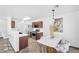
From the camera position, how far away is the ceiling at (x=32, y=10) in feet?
5.64

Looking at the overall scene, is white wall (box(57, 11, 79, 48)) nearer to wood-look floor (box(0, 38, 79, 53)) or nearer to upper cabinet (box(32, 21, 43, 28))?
wood-look floor (box(0, 38, 79, 53))

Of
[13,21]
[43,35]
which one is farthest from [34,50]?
[13,21]

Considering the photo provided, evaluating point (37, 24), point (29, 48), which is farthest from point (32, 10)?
point (29, 48)

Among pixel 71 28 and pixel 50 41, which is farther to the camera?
pixel 50 41

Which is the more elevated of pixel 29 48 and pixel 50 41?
pixel 50 41

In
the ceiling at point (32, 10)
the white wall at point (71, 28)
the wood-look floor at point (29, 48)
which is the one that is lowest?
the wood-look floor at point (29, 48)

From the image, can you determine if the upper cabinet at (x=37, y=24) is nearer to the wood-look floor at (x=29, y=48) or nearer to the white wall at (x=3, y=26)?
the wood-look floor at (x=29, y=48)

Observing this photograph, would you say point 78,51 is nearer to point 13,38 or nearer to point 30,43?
point 30,43

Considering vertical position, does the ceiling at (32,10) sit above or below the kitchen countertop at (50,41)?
above

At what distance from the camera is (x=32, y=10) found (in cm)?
175

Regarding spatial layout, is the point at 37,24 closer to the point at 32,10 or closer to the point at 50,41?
the point at 32,10

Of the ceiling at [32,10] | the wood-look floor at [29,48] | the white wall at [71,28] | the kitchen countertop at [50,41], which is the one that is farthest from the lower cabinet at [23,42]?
the white wall at [71,28]

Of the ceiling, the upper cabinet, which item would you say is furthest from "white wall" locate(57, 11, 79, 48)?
the upper cabinet

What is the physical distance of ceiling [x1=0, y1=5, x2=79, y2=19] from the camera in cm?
172
